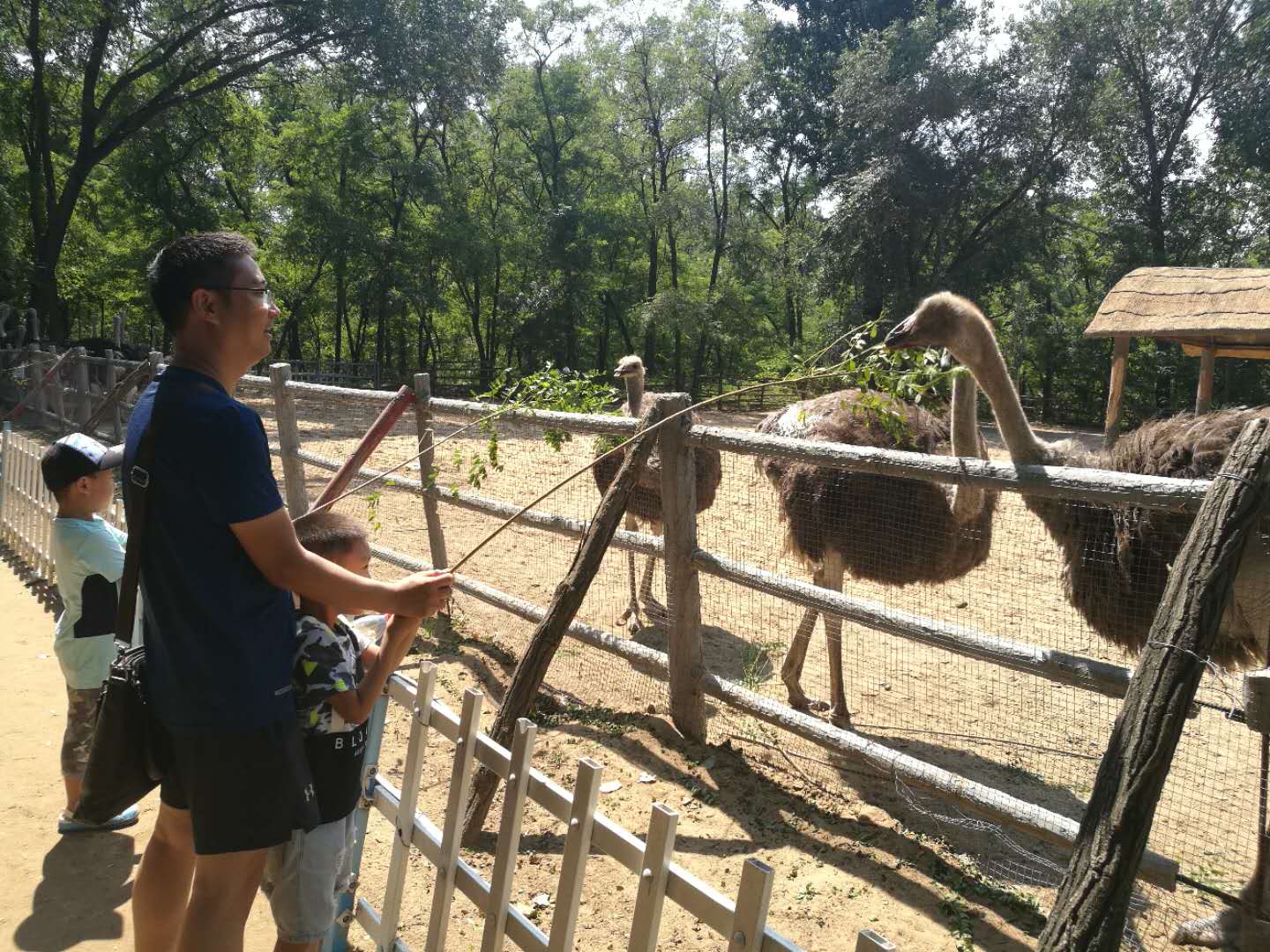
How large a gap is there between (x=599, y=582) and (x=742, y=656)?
164 cm

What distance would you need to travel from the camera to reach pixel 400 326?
35125mm

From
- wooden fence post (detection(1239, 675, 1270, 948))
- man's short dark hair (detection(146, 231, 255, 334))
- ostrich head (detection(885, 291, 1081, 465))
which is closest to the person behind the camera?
man's short dark hair (detection(146, 231, 255, 334))

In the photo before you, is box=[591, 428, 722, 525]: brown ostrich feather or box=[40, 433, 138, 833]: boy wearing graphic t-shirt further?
box=[591, 428, 722, 525]: brown ostrich feather

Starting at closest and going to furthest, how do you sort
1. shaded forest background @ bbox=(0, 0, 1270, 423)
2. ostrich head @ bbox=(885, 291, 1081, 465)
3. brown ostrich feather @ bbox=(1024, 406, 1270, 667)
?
1. brown ostrich feather @ bbox=(1024, 406, 1270, 667)
2. ostrich head @ bbox=(885, 291, 1081, 465)
3. shaded forest background @ bbox=(0, 0, 1270, 423)

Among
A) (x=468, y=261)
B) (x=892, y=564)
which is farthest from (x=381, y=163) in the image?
(x=892, y=564)

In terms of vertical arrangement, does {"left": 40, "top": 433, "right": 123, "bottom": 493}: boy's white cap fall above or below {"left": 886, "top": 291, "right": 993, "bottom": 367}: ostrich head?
below

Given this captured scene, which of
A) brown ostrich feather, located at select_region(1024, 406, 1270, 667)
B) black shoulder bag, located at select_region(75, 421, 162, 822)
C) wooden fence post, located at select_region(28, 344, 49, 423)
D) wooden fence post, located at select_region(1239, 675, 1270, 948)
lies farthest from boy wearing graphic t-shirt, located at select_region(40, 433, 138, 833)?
wooden fence post, located at select_region(28, 344, 49, 423)

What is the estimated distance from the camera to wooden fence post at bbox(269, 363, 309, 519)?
6.62 meters

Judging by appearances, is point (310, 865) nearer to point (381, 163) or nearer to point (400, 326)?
point (381, 163)

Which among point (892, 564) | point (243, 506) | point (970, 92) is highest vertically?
point (970, 92)

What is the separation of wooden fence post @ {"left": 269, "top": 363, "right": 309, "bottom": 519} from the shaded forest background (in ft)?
49.4

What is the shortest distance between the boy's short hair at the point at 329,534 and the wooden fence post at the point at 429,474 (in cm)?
301

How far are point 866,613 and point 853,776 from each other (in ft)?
3.31

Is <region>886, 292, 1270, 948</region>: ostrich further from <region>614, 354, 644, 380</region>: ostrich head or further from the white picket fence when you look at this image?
<region>614, 354, 644, 380</region>: ostrich head
